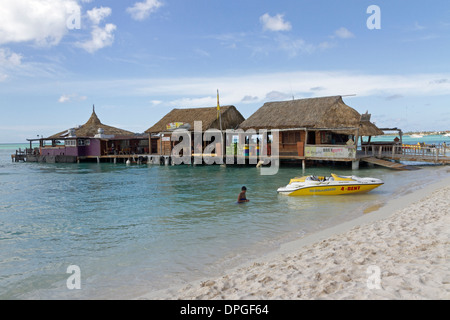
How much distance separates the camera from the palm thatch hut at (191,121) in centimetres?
3600

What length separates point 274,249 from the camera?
8.56 metres

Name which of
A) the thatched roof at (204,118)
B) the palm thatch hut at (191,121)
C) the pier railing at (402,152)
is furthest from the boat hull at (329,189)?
the thatched roof at (204,118)

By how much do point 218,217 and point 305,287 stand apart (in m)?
7.62

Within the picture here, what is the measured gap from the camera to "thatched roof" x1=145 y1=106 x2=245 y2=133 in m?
36.2

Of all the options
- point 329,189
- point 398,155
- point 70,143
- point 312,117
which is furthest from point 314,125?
point 70,143

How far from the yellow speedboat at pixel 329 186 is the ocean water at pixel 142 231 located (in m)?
0.45

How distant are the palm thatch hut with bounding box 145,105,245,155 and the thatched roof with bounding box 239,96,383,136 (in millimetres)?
4873

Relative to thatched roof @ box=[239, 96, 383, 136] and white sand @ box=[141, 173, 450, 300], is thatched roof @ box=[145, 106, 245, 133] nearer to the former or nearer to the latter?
thatched roof @ box=[239, 96, 383, 136]

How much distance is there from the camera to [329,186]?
15883 millimetres

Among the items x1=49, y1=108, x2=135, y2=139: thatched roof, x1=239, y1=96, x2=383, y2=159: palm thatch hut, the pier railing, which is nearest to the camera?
the pier railing
